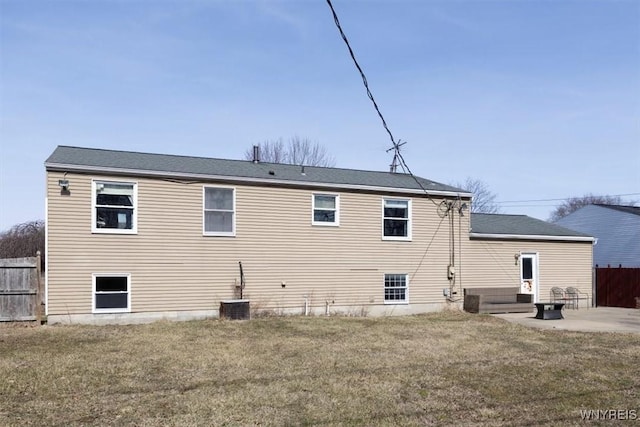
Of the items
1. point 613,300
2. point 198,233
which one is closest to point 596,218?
point 613,300

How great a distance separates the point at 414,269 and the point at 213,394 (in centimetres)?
1108

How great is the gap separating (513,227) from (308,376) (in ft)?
45.4

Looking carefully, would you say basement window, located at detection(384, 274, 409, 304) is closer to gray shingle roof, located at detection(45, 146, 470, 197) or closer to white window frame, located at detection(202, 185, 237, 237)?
gray shingle roof, located at detection(45, 146, 470, 197)

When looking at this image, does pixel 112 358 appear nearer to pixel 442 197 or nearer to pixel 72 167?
pixel 72 167

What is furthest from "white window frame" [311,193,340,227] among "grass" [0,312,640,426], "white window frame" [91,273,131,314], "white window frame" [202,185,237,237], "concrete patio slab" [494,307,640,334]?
"concrete patio slab" [494,307,640,334]

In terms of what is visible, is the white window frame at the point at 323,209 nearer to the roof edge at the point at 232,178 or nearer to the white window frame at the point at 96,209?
the roof edge at the point at 232,178

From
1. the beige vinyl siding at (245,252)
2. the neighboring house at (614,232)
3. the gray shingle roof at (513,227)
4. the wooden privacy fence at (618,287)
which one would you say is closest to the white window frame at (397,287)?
the beige vinyl siding at (245,252)

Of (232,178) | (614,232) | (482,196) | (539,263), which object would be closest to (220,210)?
(232,178)

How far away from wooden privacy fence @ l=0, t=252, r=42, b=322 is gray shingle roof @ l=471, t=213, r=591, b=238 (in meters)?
13.1

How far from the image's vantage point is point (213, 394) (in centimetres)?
669

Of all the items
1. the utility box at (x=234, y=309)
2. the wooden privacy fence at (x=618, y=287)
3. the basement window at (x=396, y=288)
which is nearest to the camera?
the utility box at (x=234, y=309)

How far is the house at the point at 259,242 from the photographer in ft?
42.5

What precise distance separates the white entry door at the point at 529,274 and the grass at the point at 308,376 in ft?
22.4

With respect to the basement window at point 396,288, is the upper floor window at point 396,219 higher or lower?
higher
